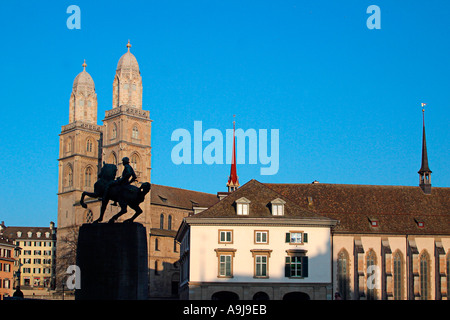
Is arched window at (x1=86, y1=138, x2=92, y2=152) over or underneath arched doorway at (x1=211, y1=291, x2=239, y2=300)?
over

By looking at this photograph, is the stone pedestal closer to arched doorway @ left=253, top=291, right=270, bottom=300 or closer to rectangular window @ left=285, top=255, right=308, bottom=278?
arched doorway @ left=253, top=291, right=270, bottom=300

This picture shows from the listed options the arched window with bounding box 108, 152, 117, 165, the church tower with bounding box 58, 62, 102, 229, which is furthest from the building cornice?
the church tower with bounding box 58, 62, 102, 229

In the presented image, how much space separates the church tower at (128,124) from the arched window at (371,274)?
198ft

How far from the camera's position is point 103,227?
1177 inches

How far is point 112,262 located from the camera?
97.3 feet

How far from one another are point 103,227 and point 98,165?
116 meters

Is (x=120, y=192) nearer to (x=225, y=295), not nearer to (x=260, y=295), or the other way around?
(x=225, y=295)

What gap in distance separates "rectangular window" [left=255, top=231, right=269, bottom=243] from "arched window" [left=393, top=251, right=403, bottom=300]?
1705 cm

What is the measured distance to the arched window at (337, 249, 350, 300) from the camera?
77.3m

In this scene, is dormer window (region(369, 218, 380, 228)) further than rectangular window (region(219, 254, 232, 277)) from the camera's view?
Yes

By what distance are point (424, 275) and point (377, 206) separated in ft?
30.1
